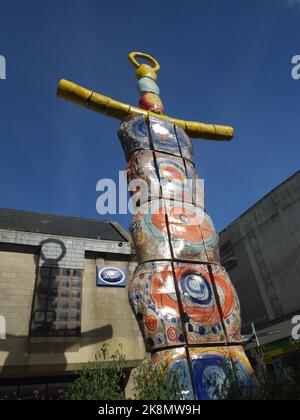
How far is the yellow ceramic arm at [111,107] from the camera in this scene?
7.39 metres

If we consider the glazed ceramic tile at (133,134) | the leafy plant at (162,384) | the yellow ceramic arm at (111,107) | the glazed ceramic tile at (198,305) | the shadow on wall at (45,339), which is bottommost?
the leafy plant at (162,384)

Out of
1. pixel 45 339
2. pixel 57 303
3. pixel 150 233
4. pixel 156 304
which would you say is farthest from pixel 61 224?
pixel 156 304

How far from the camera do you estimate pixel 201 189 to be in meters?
7.24

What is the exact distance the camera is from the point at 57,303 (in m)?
12.4

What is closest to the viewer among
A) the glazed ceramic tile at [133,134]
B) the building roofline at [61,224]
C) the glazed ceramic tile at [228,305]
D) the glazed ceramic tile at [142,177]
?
the glazed ceramic tile at [228,305]

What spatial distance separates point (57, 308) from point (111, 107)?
837cm

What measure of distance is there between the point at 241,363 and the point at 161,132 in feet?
17.4

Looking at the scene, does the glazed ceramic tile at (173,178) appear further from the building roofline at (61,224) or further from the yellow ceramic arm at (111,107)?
the building roofline at (61,224)

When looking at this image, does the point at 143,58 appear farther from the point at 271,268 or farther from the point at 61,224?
the point at 271,268

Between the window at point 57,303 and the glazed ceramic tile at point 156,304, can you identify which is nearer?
the glazed ceramic tile at point 156,304

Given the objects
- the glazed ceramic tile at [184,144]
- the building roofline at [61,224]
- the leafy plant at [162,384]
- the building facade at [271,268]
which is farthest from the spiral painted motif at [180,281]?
the building facade at [271,268]

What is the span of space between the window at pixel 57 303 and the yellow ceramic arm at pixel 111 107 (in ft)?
25.7
